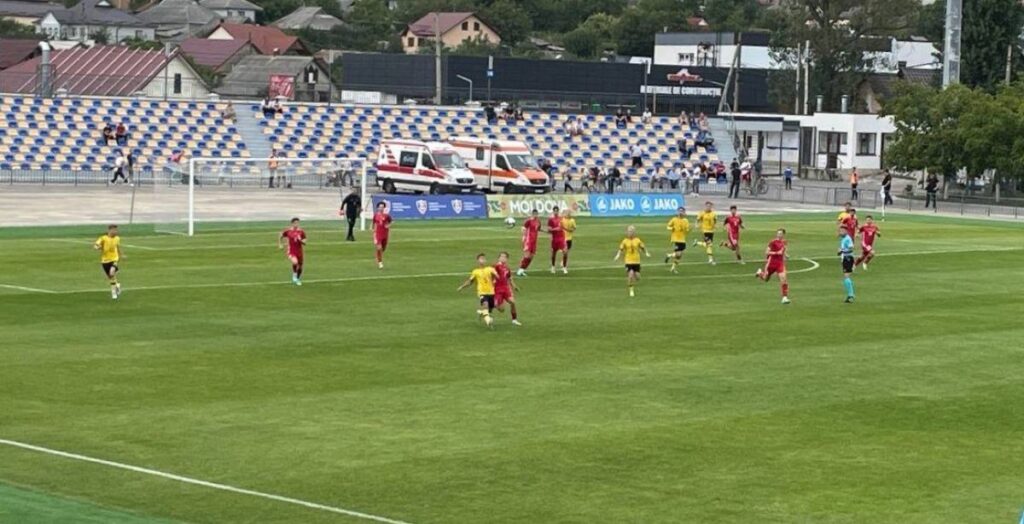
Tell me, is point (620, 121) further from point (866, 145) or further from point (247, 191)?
point (247, 191)

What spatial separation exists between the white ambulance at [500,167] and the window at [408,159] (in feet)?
10.4

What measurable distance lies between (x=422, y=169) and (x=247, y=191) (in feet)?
28.2

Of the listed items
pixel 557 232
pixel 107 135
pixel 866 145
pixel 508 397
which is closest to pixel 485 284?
pixel 508 397

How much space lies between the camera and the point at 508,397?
94.5 feet

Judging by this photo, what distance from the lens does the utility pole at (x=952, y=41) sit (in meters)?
96.1

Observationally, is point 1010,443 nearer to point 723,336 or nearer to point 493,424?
point 493,424

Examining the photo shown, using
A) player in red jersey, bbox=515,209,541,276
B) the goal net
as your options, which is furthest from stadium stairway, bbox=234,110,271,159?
player in red jersey, bbox=515,209,541,276

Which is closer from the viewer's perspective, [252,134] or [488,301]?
[488,301]

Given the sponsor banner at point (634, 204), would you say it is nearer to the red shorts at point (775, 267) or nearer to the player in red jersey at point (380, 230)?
the player in red jersey at point (380, 230)

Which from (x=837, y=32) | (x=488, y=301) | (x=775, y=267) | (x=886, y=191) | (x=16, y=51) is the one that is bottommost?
(x=488, y=301)

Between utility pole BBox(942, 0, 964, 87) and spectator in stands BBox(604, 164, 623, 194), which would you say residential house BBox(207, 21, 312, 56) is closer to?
spectator in stands BBox(604, 164, 623, 194)

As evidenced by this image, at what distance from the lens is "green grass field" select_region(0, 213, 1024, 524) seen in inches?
854

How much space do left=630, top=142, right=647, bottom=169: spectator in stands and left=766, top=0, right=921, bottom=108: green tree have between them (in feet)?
123

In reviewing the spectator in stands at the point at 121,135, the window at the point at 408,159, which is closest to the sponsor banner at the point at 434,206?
the window at the point at 408,159
